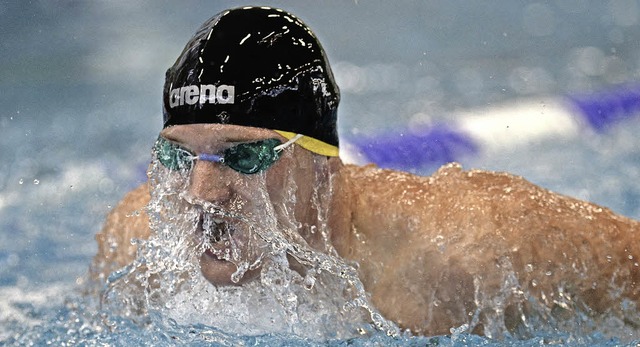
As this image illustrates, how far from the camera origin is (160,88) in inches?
191

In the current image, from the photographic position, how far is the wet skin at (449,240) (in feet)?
7.14

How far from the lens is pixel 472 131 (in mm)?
4305

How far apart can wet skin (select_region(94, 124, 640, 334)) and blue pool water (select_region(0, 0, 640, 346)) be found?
2.39ft

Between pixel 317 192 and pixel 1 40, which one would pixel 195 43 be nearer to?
pixel 317 192

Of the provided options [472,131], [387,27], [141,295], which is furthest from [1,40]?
[141,295]

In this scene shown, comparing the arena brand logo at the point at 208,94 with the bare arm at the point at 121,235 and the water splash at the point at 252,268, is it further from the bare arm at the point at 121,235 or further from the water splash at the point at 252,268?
the bare arm at the point at 121,235

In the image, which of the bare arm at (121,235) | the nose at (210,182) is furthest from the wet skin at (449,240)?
the bare arm at (121,235)

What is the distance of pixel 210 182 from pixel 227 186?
1.6 inches

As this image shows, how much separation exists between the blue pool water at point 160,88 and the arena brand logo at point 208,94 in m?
0.76

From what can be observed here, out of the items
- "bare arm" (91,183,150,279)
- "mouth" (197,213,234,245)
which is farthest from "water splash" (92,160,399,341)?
"bare arm" (91,183,150,279)

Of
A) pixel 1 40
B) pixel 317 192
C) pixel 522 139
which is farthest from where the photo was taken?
pixel 1 40

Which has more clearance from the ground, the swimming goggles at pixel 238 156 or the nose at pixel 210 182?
the swimming goggles at pixel 238 156

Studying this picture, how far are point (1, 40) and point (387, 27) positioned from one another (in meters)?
2.06

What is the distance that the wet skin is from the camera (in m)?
2.18
